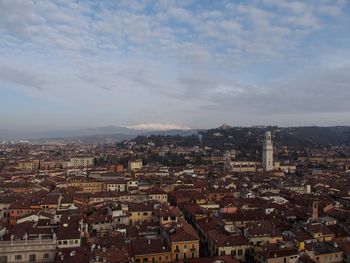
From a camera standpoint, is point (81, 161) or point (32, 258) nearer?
point (32, 258)

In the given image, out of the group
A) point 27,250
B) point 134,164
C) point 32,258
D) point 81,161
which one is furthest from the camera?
point 81,161

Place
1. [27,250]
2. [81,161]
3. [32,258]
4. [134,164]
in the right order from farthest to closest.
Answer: [81,161], [134,164], [32,258], [27,250]

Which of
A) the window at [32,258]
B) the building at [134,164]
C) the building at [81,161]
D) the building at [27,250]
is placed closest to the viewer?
the building at [27,250]

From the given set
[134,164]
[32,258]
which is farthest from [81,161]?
[32,258]

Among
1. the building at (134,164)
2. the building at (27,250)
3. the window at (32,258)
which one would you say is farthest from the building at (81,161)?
the window at (32,258)

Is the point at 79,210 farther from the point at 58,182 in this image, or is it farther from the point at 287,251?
the point at 58,182

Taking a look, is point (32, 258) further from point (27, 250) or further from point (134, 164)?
point (134, 164)

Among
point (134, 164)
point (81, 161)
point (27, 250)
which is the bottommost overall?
point (81, 161)

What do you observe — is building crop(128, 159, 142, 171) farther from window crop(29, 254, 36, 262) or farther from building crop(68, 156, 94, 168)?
window crop(29, 254, 36, 262)

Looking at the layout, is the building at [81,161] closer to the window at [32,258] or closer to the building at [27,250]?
the building at [27,250]

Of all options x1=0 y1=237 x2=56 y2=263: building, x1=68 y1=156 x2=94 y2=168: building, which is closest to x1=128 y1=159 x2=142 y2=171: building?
x1=68 y1=156 x2=94 y2=168: building

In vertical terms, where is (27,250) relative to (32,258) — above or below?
above
